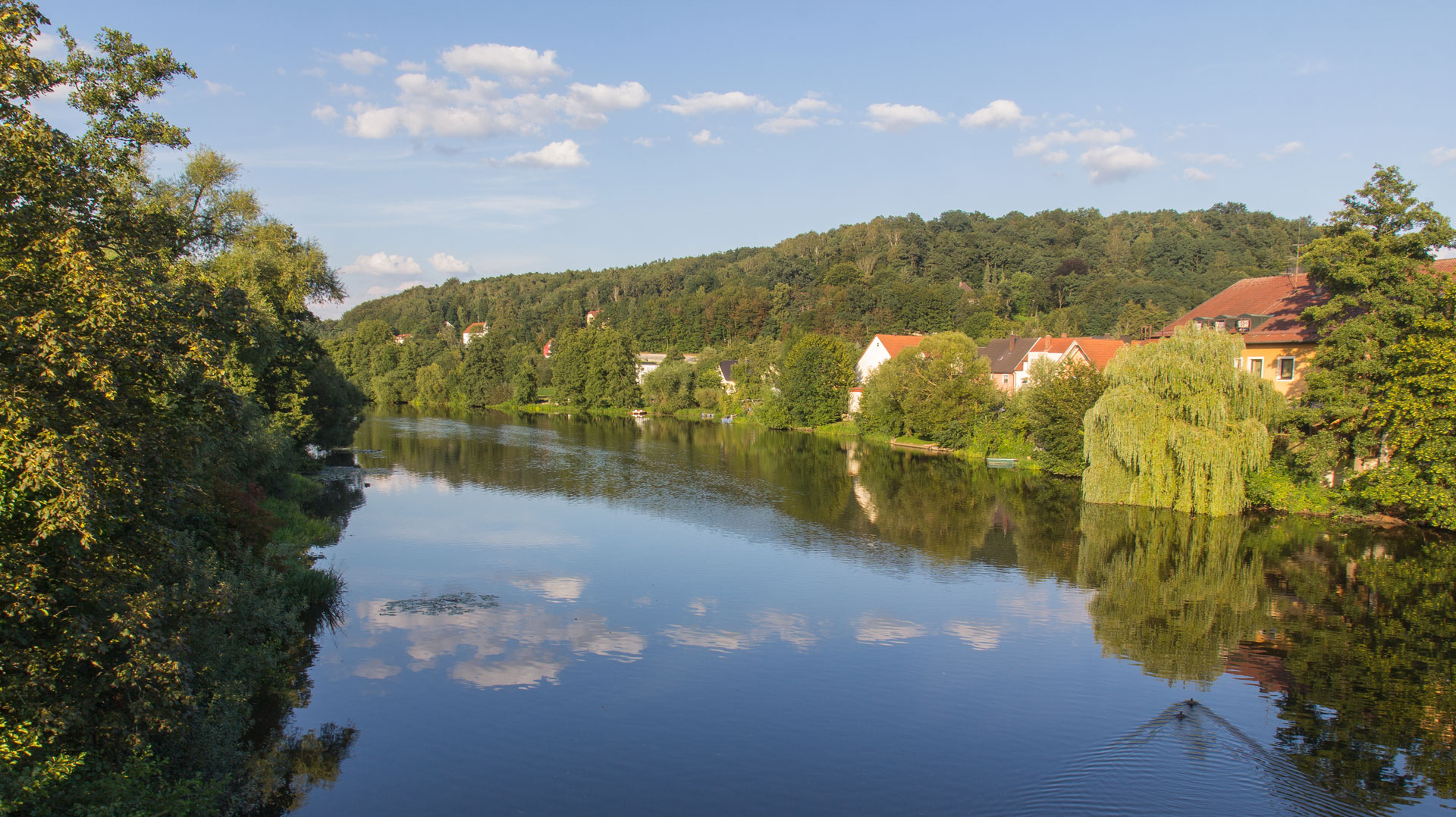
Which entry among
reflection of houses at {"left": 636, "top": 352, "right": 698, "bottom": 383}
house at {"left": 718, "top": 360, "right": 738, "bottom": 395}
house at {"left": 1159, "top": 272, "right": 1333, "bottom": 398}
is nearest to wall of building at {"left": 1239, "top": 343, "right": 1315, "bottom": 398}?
house at {"left": 1159, "top": 272, "right": 1333, "bottom": 398}

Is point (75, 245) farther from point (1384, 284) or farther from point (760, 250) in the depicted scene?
point (760, 250)

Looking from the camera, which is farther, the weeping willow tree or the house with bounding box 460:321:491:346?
the house with bounding box 460:321:491:346

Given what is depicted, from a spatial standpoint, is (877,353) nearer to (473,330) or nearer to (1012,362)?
(1012,362)

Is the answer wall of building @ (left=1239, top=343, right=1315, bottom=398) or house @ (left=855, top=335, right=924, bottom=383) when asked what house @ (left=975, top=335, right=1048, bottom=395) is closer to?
house @ (left=855, top=335, right=924, bottom=383)

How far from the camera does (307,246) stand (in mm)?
33031

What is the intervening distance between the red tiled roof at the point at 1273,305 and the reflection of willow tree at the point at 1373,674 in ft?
37.1

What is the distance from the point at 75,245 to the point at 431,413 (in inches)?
2707

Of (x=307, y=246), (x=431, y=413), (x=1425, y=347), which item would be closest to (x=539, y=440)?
(x=307, y=246)

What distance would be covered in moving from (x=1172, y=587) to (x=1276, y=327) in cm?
1823

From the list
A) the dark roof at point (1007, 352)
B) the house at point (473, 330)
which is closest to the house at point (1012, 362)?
the dark roof at point (1007, 352)

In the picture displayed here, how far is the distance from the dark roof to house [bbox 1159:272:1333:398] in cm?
1871

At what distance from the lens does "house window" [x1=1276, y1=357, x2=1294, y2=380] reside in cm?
3084

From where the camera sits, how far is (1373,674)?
559 inches

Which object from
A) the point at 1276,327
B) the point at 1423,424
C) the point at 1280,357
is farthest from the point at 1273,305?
the point at 1423,424
